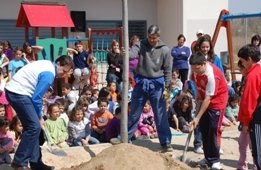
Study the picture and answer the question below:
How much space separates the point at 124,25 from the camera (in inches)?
259

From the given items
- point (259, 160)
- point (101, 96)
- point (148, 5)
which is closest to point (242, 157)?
point (259, 160)

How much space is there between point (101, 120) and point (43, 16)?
15.9 ft

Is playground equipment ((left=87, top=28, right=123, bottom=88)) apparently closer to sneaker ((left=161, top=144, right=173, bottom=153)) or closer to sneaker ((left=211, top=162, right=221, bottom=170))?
sneaker ((left=161, top=144, right=173, bottom=153))

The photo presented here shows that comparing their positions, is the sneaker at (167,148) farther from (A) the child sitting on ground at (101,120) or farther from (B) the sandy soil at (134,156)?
(A) the child sitting on ground at (101,120)

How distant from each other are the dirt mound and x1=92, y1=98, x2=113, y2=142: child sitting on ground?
256 centimetres

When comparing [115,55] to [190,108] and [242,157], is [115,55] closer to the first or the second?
[190,108]

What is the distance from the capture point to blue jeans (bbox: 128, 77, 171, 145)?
7477 mm

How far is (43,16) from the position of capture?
1280 cm

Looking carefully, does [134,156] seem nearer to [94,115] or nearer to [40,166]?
[40,166]

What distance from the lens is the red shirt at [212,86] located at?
646cm

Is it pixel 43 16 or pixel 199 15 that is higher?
pixel 199 15

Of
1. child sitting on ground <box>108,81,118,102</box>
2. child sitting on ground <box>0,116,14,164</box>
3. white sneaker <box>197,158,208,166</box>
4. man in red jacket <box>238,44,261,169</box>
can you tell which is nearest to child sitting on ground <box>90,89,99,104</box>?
child sitting on ground <box>108,81,118,102</box>

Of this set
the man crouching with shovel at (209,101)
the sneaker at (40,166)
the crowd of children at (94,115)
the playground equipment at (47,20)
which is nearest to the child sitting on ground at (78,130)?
the crowd of children at (94,115)

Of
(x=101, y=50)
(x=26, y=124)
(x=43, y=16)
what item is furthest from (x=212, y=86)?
(x=101, y=50)
